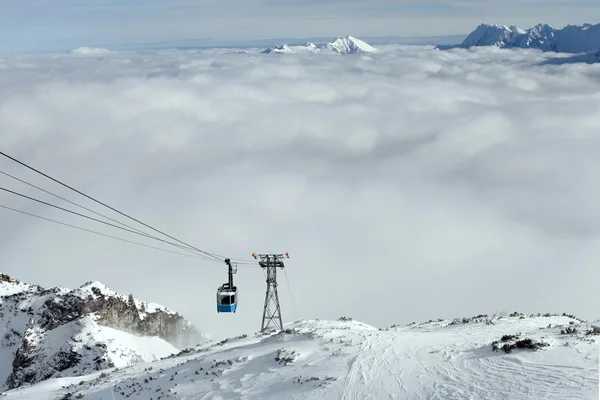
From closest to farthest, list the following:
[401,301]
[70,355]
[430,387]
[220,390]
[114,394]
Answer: [430,387] < [220,390] < [114,394] < [70,355] < [401,301]

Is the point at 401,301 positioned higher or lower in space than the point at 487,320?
lower

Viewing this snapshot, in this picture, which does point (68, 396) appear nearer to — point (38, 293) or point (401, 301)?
point (38, 293)

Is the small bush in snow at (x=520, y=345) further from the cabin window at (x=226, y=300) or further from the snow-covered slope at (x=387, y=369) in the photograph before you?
the cabin window at (x=226, y=300)

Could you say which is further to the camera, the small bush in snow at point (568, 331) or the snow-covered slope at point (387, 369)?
the small bush in snow at point (568, 331)

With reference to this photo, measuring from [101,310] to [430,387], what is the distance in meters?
89.0

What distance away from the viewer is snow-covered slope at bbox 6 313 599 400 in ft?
68.8

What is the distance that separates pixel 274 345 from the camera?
103 ft

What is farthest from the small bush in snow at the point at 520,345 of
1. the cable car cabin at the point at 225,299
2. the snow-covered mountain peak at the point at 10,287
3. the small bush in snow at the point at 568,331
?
the snow-covered mountain peak at the point at 10,287

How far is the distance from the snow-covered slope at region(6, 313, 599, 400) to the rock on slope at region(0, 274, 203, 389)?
63.2 metres

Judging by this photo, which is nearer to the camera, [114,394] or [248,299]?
[114,394]

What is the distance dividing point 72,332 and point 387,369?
278ft

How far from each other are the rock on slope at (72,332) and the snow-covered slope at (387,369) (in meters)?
63.2

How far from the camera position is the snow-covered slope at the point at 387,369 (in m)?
21.0

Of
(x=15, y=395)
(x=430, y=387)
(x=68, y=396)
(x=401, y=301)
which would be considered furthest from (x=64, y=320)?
(x=401, y=301)
